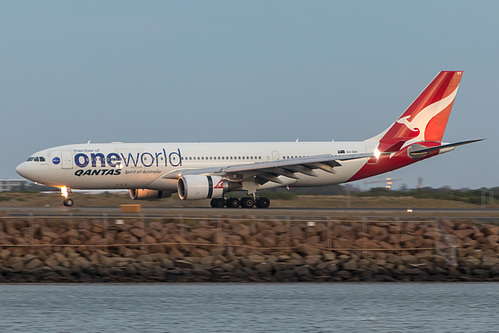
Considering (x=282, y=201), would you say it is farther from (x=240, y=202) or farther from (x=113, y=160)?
(x=113, y=160)

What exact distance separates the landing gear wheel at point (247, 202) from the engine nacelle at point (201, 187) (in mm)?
1609

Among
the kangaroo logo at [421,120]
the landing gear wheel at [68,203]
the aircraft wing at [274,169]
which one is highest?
the kangaroo logo at [421,120]

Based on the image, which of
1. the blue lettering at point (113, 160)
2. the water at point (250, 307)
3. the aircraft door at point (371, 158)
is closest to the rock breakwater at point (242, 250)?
the water at point (250, 307)

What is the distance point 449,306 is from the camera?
23.2 metres

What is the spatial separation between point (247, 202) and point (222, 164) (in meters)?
2.67

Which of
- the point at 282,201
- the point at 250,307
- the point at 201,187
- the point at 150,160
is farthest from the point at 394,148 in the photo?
the point at 250,307

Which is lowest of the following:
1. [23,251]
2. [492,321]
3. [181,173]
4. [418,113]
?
[492,321]

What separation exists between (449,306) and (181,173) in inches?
810

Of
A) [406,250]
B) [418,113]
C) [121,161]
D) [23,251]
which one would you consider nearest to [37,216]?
[23,251]

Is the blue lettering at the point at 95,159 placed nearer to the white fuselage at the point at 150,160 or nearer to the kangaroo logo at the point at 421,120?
the white fuselage at the point at 150,160

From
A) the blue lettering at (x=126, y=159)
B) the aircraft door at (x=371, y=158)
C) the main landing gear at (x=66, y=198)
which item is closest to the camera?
the blue lettering at (x=126, y=159)

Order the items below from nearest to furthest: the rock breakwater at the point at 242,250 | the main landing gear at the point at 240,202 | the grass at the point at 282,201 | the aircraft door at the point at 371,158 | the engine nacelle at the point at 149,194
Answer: the rock breakwater at the point at 242,250, the main landing gear at the point at 240,202, the engine nacelle at the point at 149,194, the aircraft door at the point at 371,158, the grass at the point at 282,201

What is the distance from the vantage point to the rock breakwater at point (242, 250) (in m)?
27.2

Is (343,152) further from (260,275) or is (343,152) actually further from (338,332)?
(338,332)
